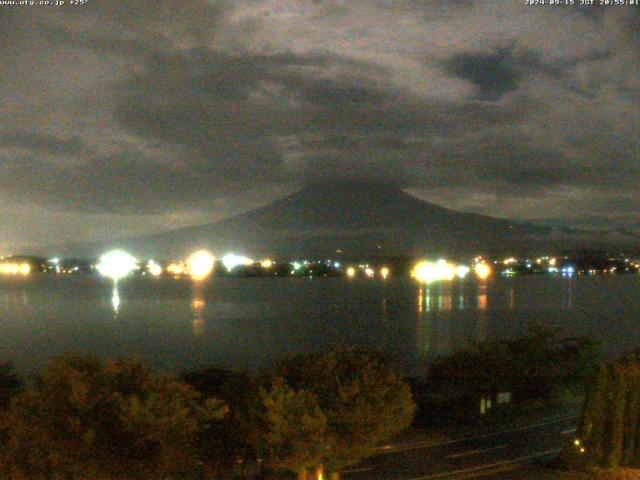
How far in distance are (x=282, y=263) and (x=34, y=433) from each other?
12461cm

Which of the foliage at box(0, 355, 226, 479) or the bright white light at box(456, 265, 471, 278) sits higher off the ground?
the bright white light at box(456, 265, 471, 278)

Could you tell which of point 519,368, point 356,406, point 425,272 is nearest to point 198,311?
point 519,368

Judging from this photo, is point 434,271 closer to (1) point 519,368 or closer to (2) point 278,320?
(2) point 278,320

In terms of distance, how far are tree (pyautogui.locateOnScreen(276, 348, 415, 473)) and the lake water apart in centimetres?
1801

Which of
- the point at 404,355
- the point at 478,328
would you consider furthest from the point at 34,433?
the point at 478,328

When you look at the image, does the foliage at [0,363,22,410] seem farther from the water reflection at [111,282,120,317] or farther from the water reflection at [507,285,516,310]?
the water reflection at [507,285,516,310]

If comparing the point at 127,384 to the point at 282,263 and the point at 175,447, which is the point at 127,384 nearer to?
the point at 175,447

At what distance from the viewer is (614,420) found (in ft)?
31.7

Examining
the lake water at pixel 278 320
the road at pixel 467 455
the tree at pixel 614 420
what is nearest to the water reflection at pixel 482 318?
the lake water at pixel 278 320

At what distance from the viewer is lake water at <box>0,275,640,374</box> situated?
41.8 metres

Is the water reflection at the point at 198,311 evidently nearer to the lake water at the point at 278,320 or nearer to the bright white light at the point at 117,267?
the lake water at the point at 278,320

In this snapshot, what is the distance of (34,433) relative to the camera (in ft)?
25.2

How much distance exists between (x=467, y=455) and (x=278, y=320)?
157 feet

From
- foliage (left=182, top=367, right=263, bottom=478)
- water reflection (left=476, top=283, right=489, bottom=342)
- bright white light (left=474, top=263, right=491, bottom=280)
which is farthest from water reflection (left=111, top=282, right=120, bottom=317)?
bright white light (left=474, top=263, right=491, bottom=280)
